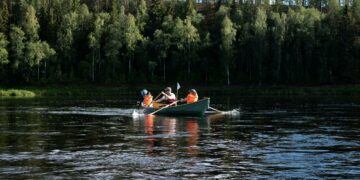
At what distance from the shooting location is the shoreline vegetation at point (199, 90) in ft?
281

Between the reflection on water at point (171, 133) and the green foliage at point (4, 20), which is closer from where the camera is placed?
the reflection on water at point (171, 133)

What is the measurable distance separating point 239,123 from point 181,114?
28.2ft

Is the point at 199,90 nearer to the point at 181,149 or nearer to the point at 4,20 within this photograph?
the point at 4,20

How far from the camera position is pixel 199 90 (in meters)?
98.6

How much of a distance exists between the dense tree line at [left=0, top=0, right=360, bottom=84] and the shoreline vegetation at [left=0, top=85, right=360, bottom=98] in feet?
21.4

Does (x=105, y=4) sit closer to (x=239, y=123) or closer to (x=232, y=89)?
(x=232, y=89)

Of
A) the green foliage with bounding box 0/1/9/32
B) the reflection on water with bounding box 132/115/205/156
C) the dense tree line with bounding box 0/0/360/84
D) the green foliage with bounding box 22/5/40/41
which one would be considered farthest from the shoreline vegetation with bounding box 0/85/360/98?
the reflection on water with bounding box 132/115/205/156

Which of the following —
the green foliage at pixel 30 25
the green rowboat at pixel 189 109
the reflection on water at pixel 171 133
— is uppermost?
the green foliage at pixel 30 25

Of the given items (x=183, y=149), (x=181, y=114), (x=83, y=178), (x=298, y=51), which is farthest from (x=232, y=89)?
(x=83, y=178)

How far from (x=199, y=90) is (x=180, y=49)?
15195 mm

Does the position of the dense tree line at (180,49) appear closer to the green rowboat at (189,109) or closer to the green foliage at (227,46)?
the green foliage at (227,46)

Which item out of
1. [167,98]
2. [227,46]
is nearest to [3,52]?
[227,46]

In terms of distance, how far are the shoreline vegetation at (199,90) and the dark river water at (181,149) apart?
166ft

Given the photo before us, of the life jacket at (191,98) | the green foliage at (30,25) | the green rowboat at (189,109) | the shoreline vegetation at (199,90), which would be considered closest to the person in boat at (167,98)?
the green rowboat at (189,109)
